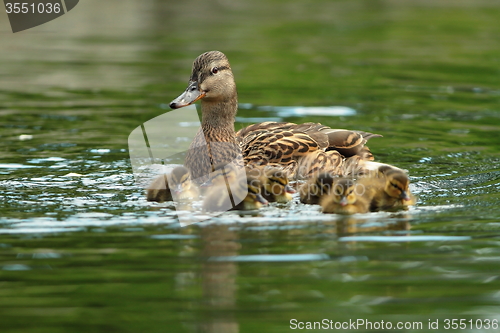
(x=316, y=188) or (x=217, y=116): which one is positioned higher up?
(x=217, y=116)

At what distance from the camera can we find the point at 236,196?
5328 millimetres

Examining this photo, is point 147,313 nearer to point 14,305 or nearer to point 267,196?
point 14,305

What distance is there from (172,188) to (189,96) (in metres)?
0.83

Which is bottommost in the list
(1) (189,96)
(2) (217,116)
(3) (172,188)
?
(3) (172,188)

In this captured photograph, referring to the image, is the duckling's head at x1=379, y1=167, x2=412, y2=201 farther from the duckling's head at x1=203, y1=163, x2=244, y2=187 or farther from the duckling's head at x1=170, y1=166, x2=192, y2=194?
the duckling's head at x1=170, y1=166, x2=192, y2=194

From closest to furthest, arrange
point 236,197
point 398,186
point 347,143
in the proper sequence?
1. point 398,186
2. point 236,197
3. point 347,143

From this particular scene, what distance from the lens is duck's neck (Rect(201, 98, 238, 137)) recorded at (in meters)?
6.40

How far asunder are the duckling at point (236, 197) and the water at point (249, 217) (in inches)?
4.7

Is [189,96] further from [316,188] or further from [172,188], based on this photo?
[316,188]

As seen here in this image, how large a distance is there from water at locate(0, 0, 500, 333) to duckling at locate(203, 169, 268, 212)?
120mm

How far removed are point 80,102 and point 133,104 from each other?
0.70 metres

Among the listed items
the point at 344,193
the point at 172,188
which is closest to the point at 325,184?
the point at 344,193

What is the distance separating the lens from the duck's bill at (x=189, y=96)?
19.1ft

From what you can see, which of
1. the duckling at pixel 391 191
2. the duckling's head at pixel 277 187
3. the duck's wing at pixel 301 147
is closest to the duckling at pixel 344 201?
the duckling at pixel 391 191
